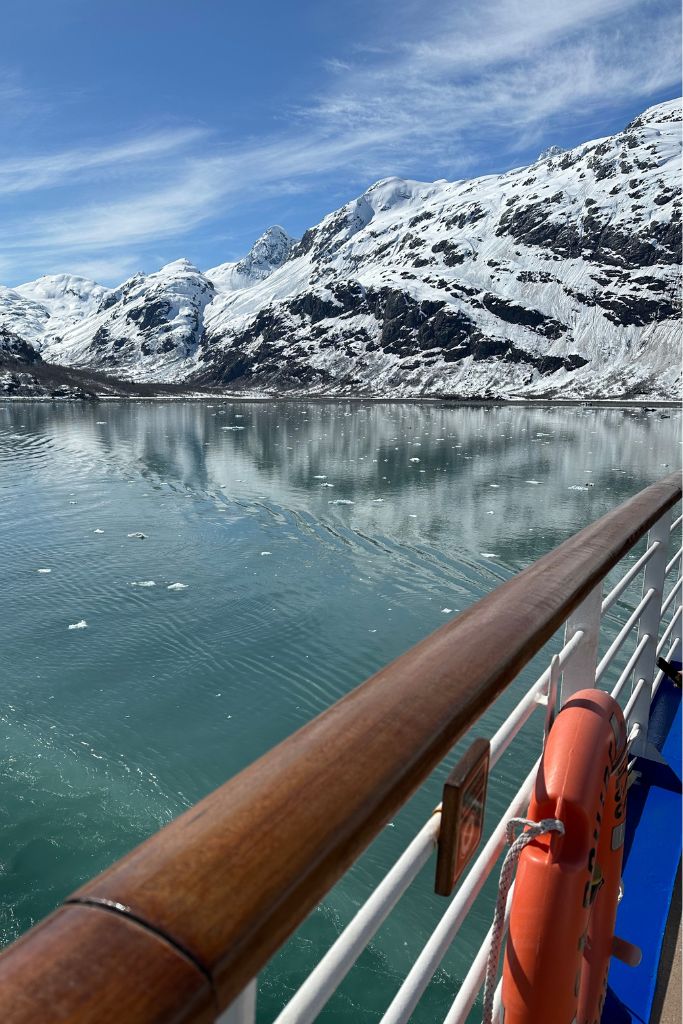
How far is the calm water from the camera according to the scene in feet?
14.5

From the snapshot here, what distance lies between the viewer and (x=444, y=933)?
1.10 meters

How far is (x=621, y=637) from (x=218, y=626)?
628cm

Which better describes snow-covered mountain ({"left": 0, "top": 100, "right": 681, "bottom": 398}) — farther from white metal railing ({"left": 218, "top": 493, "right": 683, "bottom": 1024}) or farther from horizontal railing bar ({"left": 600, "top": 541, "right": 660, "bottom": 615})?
white metal railing ({"left": 218, "top": 493, "right": 683, "bottom": 1024})

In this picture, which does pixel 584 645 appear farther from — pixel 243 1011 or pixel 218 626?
pixel 218 626

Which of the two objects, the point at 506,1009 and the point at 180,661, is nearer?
the point at 506,1009

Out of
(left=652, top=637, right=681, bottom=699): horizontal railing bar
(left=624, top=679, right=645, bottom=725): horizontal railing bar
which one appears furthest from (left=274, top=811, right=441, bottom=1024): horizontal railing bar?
(left=652, top=637, right=681, bottom=699): horizontal railing bar

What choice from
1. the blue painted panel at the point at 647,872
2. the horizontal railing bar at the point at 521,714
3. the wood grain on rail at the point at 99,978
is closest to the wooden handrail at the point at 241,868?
the wood grain on rail at the point at 99,978

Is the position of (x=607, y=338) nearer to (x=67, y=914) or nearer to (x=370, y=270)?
(x=370, y=270)

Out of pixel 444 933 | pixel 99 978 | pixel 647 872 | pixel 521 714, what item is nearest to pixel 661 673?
pixel 647 872

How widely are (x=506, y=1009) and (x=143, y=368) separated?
196 m

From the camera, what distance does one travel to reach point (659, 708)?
3332mm

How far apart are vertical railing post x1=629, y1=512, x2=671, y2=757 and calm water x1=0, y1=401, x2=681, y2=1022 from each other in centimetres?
200

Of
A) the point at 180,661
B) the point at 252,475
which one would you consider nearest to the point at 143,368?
the point at 252,475

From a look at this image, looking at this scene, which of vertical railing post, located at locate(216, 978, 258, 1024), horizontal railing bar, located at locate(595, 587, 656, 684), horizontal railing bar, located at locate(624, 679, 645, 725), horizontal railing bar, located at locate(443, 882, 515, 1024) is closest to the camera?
vertical railing post, located at locate(216, 978, 258, 1024)
